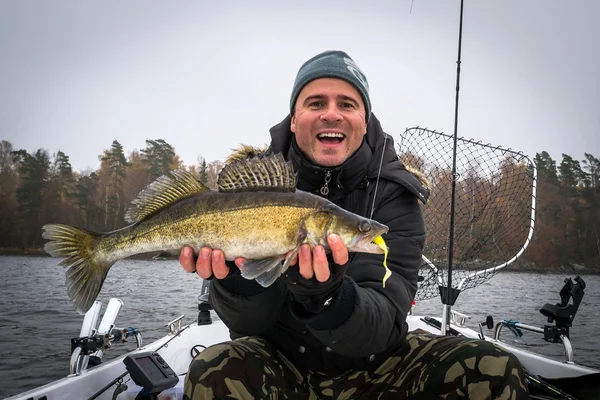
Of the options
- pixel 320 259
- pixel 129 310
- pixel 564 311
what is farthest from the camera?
pixel 129 310

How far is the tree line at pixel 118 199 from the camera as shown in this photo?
3334 centimetres

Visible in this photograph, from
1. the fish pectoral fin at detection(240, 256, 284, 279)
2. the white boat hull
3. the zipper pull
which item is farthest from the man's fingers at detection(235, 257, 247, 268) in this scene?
the white boat hull

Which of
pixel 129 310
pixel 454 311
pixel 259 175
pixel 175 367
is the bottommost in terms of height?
pixel 129 310

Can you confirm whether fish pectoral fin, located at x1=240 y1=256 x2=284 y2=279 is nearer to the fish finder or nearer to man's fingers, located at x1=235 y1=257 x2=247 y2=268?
man's fingers, located at x1=235 y1=257 x2=247 y2=268

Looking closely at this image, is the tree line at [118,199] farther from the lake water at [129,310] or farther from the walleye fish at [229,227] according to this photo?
the walleye fish at [229,227]

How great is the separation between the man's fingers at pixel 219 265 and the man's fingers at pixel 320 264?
58cm

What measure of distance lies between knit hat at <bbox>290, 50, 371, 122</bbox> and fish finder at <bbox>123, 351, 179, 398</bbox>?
229 centimetres

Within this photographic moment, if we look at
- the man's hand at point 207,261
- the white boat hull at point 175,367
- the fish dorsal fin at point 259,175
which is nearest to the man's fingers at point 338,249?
the fish dorsal fin at point 259,175

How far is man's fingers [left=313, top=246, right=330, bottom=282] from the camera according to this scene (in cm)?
223

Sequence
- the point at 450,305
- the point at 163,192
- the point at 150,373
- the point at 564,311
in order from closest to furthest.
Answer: the point at 163,192 → the point at 150,373 → the point at 564,311 → the point at 450,305

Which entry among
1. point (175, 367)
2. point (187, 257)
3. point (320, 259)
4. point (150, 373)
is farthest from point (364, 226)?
point (175, 367)

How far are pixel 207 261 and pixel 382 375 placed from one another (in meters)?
1.42

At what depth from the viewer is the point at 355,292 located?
249 cm

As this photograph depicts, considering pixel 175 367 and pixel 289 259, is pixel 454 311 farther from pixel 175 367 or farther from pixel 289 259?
pixel 289 259
